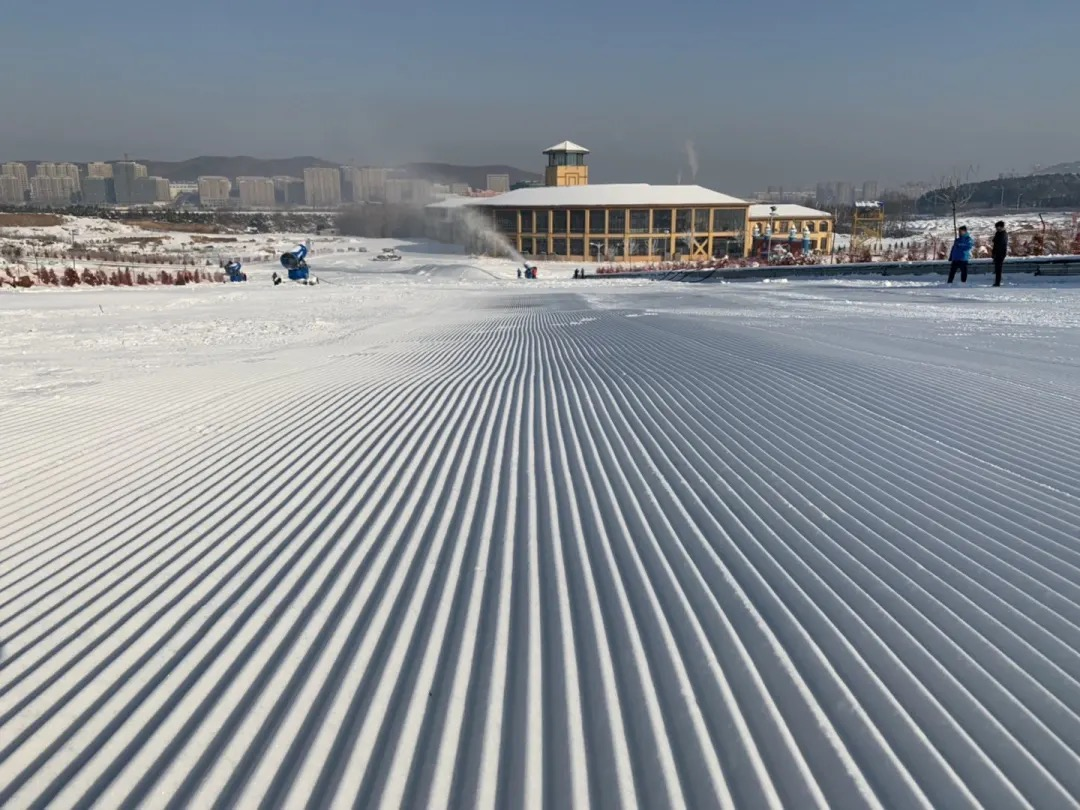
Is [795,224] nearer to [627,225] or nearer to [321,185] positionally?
[627,225]

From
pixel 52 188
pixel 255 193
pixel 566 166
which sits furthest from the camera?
pixel 255 193

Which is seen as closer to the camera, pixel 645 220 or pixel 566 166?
pixel 645 220

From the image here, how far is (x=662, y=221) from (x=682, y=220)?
1.48 meters

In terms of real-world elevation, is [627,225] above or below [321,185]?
below

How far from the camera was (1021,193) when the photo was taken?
3949 inches

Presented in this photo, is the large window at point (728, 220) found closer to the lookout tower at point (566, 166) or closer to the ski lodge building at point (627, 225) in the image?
the ski lodge building at point (627, 225)

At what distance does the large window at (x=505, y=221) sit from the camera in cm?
5688

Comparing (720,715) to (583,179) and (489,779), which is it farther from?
(583,179)

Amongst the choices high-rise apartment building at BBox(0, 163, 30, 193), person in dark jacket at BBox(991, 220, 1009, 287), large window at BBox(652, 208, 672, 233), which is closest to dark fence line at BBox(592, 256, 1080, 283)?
person in dark jacket at BBox(991, 220, 1009, 287)

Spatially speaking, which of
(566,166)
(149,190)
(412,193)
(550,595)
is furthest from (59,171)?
(550,595)

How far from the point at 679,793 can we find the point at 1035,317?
1346 centimetres

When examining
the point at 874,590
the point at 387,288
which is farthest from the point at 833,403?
the point at 387,288

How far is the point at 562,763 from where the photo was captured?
250 cm

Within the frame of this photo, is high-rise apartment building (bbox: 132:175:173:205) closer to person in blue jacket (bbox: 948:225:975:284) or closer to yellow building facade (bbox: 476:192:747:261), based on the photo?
yellow building facade (bbox: 476:192:747:261)
